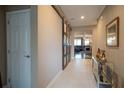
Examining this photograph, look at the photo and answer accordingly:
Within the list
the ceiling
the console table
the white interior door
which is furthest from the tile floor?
the ceiling

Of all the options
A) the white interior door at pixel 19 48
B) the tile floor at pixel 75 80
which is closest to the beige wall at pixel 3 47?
the white interior door at pixel 19 48

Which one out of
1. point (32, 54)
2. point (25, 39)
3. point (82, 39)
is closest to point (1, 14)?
point (25, 39)

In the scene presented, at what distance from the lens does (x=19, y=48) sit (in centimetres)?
309

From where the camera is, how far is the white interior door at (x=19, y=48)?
2984mm

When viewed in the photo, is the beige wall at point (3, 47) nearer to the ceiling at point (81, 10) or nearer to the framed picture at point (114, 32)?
the ceiling at point (81, 10)

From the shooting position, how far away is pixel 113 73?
3.34 m

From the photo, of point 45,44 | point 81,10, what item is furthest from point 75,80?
point 81,10

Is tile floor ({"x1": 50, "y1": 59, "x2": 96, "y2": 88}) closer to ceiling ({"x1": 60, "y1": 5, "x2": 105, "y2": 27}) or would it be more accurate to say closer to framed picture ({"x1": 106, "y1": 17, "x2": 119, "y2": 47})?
framed picture ({"x1": 106, "y1": 17, "x2": 119, "y2": 47})

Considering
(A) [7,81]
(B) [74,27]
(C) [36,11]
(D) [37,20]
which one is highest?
(B) [74,27]

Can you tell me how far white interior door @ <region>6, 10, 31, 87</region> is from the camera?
117 inches

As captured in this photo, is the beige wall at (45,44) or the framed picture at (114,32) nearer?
the beige wall at (45,44)

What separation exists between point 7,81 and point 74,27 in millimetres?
7317

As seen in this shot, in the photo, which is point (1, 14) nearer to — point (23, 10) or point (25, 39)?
point (23, 10)
